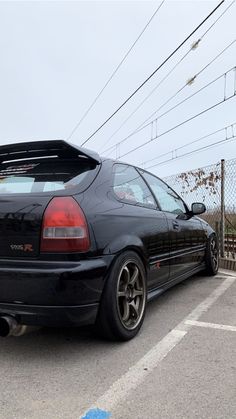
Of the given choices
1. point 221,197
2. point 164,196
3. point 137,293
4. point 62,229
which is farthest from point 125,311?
point 221,197

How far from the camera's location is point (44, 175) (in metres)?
3.40

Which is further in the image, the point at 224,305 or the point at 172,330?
the point at 224,305

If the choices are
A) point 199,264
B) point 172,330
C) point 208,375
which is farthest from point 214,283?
point 208,375

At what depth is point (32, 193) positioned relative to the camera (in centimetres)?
309

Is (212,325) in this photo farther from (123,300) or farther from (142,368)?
(142,368)

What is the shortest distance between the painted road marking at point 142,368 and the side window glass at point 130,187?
1200mm

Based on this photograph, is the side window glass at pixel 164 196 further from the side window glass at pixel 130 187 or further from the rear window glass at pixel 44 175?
the rear window glass at pixel 44 175

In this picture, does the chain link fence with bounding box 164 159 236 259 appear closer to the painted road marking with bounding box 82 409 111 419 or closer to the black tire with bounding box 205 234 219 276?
the black tire with bounding box 205 234 219 276

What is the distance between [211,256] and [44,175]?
3497mm

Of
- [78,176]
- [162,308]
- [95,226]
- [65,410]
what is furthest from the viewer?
[162,308]

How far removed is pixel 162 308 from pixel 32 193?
214cm

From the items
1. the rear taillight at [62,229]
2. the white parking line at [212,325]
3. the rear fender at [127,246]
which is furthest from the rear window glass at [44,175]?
the white parking line at [212,325]

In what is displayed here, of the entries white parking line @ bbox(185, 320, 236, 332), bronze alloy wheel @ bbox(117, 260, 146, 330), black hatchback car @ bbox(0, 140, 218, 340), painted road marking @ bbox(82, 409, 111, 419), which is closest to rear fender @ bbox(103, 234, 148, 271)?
black hatchback car @ bbox(0, 140, 218, 340)

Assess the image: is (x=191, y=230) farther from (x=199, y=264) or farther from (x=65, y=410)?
(x=65, y=410)
